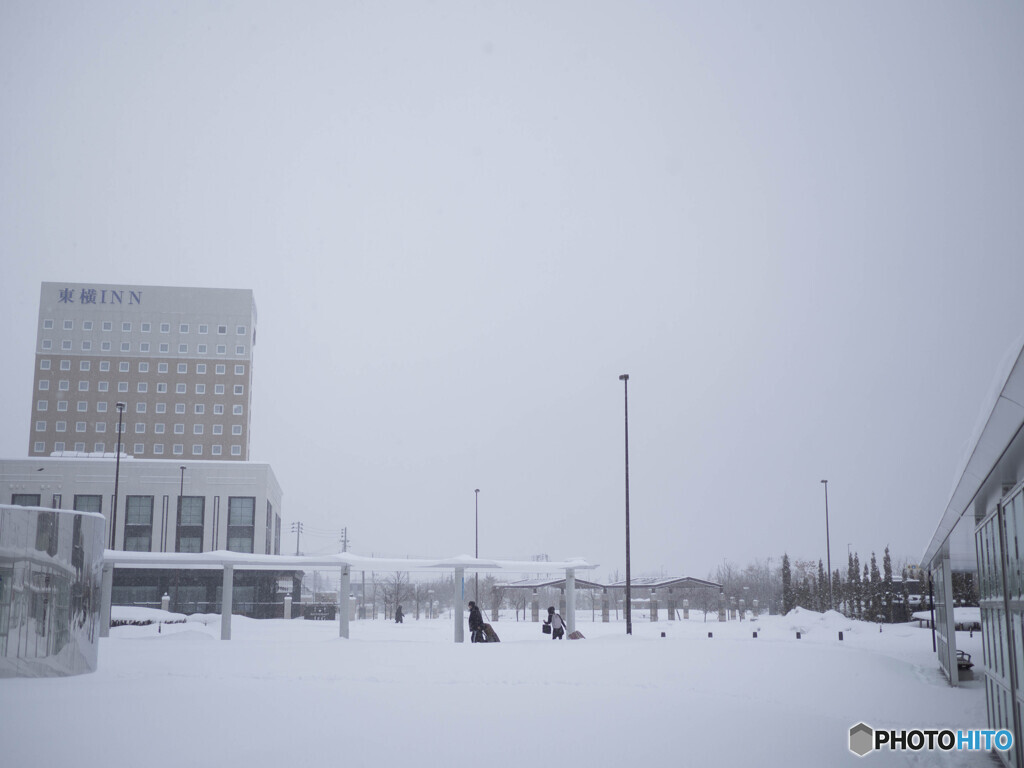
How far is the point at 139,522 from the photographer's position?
65.1 m

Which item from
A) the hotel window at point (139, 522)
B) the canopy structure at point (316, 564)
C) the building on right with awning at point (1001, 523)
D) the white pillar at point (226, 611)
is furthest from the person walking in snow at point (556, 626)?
the hotel window at point (139, 522)

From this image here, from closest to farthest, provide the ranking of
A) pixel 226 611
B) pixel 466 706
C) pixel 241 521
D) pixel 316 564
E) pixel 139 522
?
pixel 466 706 < pixel 316 564 < pixel 226 611 < pixel 139 522 < pixel 241 521

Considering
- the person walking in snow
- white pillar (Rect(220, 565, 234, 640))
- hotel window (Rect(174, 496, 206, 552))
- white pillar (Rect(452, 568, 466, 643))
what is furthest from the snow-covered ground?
hotel window (Rect(174, 496, 206, 552))

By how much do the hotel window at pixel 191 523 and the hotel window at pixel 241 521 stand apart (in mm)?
1943

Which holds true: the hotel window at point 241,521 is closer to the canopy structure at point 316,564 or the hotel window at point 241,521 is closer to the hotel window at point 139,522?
the hotel window at point 139,522

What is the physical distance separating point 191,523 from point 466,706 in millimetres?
58300

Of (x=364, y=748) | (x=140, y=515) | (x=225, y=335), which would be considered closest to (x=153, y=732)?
(x=364, y=748)

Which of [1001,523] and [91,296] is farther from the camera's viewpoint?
[91,296]

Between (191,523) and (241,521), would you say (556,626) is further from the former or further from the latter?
(191,523)

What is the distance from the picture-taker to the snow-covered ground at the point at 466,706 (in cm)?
954

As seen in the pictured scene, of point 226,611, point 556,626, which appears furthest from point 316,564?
point 556,626

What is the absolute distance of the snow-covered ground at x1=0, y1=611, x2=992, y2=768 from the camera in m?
9.54

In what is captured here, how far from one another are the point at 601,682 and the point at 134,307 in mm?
72393

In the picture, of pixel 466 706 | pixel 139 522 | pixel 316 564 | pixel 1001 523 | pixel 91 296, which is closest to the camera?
pixel 1001 523
